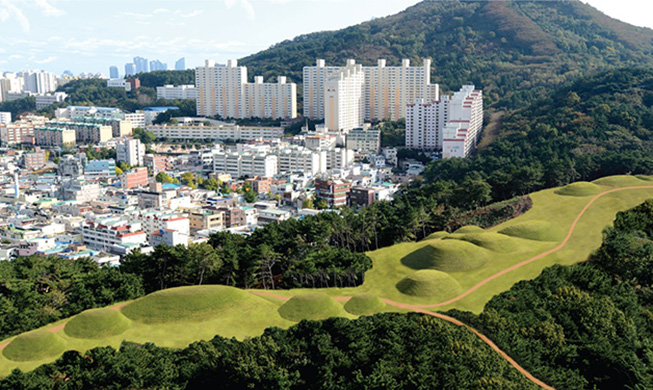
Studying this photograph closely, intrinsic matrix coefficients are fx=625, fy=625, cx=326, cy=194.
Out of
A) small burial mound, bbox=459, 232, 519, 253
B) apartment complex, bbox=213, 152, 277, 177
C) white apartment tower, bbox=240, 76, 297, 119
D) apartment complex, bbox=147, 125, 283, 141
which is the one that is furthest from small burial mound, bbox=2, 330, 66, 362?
white apartment tower, bbox=240, 76, 297, 119

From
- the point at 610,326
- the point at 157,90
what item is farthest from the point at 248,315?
the point at 157,90

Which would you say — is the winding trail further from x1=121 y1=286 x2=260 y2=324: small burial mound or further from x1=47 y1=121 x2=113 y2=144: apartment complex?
x1=47 y1=121 x2=113 y2=144: apartment complex

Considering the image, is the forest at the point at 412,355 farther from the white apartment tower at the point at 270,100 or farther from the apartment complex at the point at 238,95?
the apartment complex at the point at 238,95

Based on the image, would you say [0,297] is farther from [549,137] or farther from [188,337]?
[549,137]

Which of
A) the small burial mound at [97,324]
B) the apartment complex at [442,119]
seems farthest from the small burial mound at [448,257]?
the apartment complex at [442,119]

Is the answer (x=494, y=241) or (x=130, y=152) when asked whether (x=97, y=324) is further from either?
(x=130, y=152)

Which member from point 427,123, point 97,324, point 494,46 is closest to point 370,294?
point 97,324
